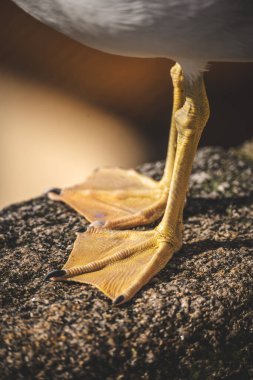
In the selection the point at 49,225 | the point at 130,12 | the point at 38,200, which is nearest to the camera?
the point at 130,12

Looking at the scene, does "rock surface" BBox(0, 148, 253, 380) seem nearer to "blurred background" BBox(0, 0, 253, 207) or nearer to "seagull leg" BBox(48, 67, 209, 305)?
"seagull leg" BBox(48, 67, 209, 305)

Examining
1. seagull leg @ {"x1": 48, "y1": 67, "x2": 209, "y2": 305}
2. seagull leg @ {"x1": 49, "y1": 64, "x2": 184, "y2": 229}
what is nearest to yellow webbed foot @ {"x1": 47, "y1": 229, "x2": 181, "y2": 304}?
seagull leg @ {"x1": 48, "y1": 67, "x2": 209, "y2": 305}

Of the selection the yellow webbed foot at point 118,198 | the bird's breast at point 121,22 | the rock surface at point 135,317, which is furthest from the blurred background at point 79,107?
the bird's breast at point 121,22

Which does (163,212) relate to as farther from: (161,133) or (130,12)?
(161,133)

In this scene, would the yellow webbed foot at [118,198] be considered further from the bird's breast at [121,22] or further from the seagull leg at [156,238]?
the bird's breast at [121,22]

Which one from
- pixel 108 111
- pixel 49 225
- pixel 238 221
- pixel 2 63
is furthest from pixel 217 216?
pixel 2 63

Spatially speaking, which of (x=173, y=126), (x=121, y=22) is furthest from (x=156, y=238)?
(x=121, y=22)

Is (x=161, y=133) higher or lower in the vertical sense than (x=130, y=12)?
lower
